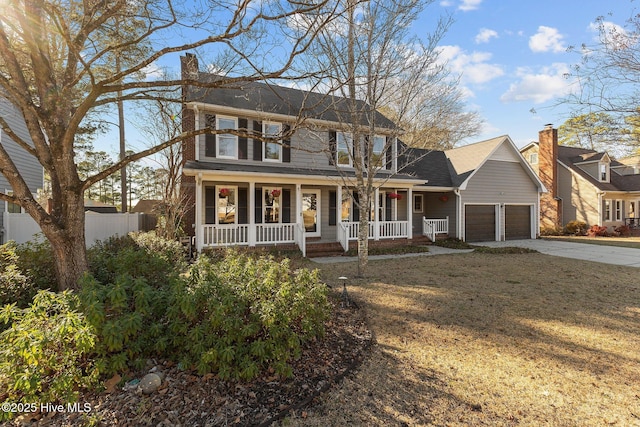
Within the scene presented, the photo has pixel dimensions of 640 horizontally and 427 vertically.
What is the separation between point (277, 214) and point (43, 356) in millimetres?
10536

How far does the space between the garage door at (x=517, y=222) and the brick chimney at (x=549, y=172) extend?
13.9 ft

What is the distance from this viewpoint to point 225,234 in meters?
11.2

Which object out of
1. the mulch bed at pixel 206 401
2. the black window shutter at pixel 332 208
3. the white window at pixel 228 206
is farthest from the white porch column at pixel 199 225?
the mulch bed at pixel 206 401

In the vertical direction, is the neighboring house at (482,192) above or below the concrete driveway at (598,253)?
above

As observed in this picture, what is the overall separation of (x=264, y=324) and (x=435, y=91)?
8.43 meters

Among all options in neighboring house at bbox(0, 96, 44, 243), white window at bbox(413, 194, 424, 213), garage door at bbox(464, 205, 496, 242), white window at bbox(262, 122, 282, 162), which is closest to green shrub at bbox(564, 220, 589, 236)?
A: garage door at bbox(464, 205, 496, 242)

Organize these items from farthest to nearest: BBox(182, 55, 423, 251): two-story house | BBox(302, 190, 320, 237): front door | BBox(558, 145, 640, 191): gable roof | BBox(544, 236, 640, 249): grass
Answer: BBox(558, 145, 640, 191): gable roof
BBox(544, 236, 640, 249): grass
BBox(302, 190, 320, 237): front door
BBox(182, 55, 423, 251): two-story house

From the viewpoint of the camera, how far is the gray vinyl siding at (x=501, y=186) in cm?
1662

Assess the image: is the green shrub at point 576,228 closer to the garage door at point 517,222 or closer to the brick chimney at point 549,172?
the brick chimney at point 549,172

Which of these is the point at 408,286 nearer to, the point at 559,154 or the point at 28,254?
the point at 28,254

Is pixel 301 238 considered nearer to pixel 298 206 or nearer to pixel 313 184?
pixel 298 206

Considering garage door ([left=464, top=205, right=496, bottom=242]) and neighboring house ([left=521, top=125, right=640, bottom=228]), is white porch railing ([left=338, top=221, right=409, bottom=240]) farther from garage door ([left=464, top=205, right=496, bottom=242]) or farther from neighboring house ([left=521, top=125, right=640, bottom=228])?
neighboring house ([left=521, top=125, right=640, bottom=228])

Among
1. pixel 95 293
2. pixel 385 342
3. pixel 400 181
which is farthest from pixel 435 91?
pixel 95 293

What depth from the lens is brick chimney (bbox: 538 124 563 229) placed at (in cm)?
2094
